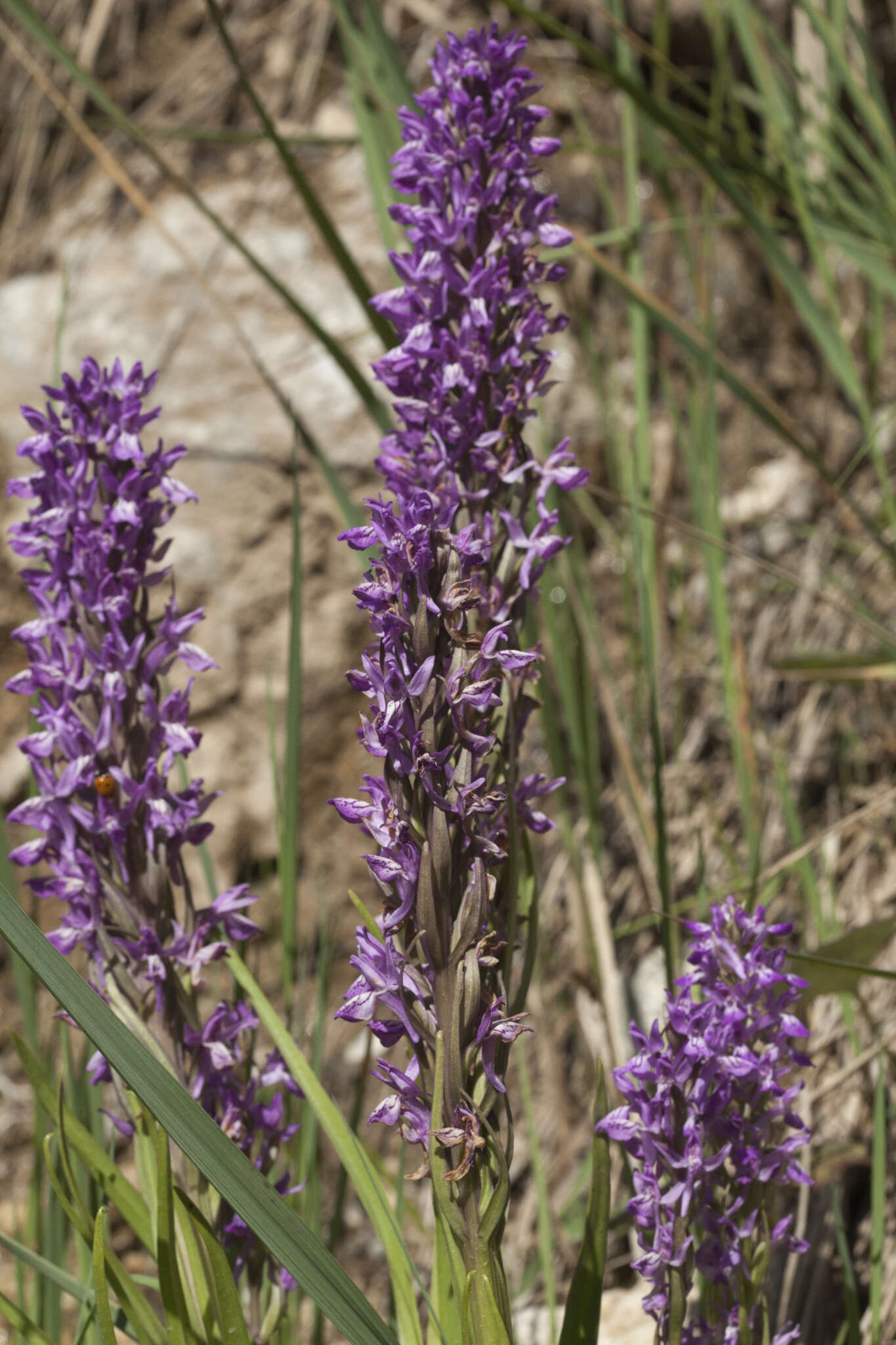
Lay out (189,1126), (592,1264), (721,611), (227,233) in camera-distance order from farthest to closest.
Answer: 1. (721,611)
2. (227,233)
3. (592,1264)
4. (189,1126)

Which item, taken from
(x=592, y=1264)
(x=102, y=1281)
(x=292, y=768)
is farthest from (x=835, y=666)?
(x=102, y=1281)

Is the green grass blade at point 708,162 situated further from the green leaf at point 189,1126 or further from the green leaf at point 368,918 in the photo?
the green leaf at point 189,1126

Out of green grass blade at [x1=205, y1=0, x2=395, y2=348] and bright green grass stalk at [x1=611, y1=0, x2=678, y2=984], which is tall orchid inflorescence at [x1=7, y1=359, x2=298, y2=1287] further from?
bright green grass stalk at [x1=611, y1=0, x2=678, y2=984]

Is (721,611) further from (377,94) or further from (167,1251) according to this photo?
(167,1251)

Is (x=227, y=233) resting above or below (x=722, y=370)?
above

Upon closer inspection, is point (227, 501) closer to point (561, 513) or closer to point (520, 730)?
point (561, 513)

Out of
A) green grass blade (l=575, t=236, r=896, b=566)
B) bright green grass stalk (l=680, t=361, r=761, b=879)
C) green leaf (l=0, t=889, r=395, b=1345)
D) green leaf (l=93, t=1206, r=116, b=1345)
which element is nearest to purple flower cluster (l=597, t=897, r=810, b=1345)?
green leaf (l=0, t=889, r=395, b=1345)
